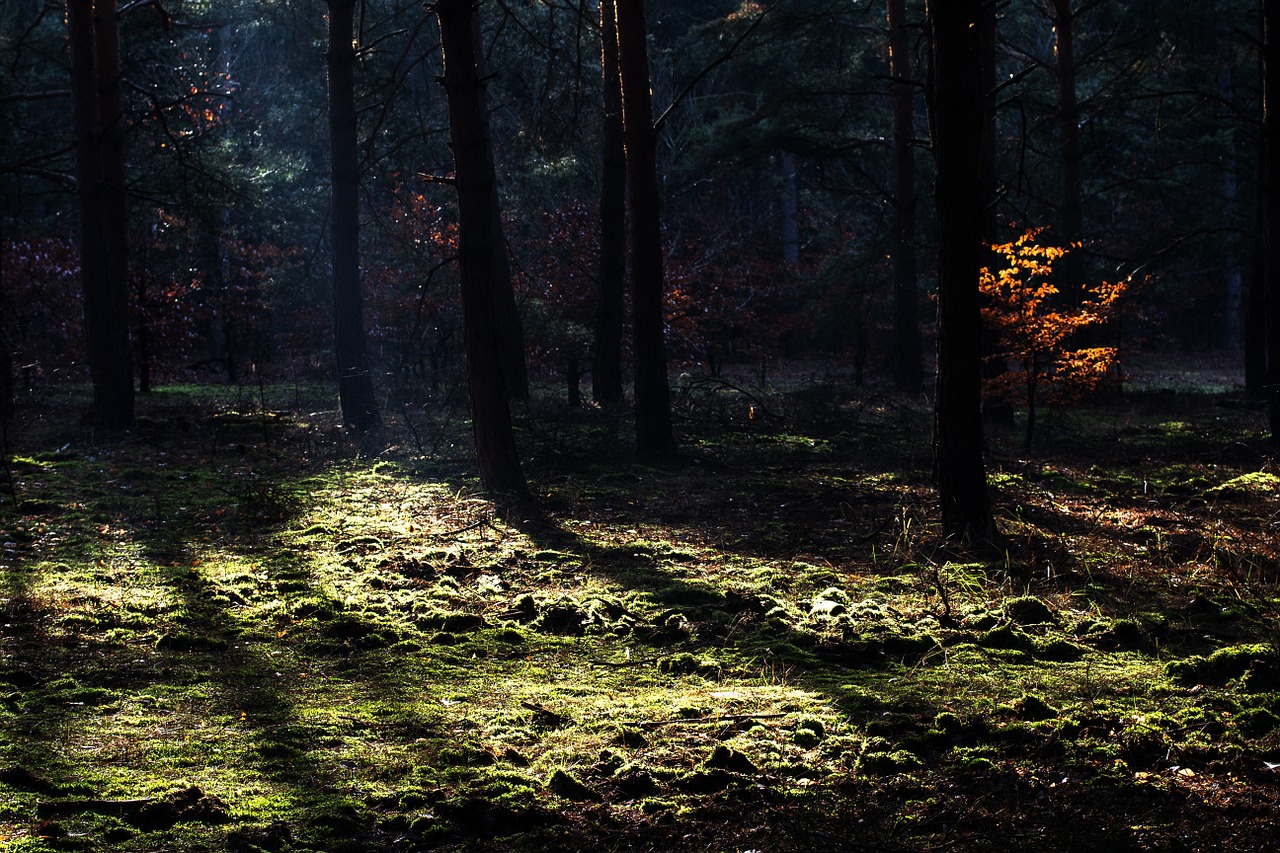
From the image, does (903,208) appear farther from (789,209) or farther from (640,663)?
(789,209)

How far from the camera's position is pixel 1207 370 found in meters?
27.0

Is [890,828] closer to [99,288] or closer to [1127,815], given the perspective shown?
[1127,815]

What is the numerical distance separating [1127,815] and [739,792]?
1.28m

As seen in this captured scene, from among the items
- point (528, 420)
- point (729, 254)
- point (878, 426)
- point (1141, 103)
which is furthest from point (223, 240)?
point (1141, 103)

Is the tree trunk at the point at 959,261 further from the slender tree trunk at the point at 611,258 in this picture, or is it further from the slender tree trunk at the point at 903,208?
the slender tree trunk at the point at 903,208

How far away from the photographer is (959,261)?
296 inches

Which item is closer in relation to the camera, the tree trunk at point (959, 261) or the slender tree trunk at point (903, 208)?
the tree trunk at point (959, 261)

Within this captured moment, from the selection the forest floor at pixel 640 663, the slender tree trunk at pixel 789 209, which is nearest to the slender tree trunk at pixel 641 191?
the forest floor at pixel 640 663

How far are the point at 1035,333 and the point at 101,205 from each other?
11579 mm

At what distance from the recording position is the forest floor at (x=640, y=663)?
377 cm

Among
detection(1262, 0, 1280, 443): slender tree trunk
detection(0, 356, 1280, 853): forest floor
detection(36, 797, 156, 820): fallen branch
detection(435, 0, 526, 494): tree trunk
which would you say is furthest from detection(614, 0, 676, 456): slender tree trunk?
detection(36, 797, 156, 820): fallen branch

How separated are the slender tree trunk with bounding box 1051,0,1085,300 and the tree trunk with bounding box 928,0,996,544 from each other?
11.1 meters

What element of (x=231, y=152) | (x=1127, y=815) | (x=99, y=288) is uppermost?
(x=231, y=152)

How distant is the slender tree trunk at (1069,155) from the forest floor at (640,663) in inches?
333
